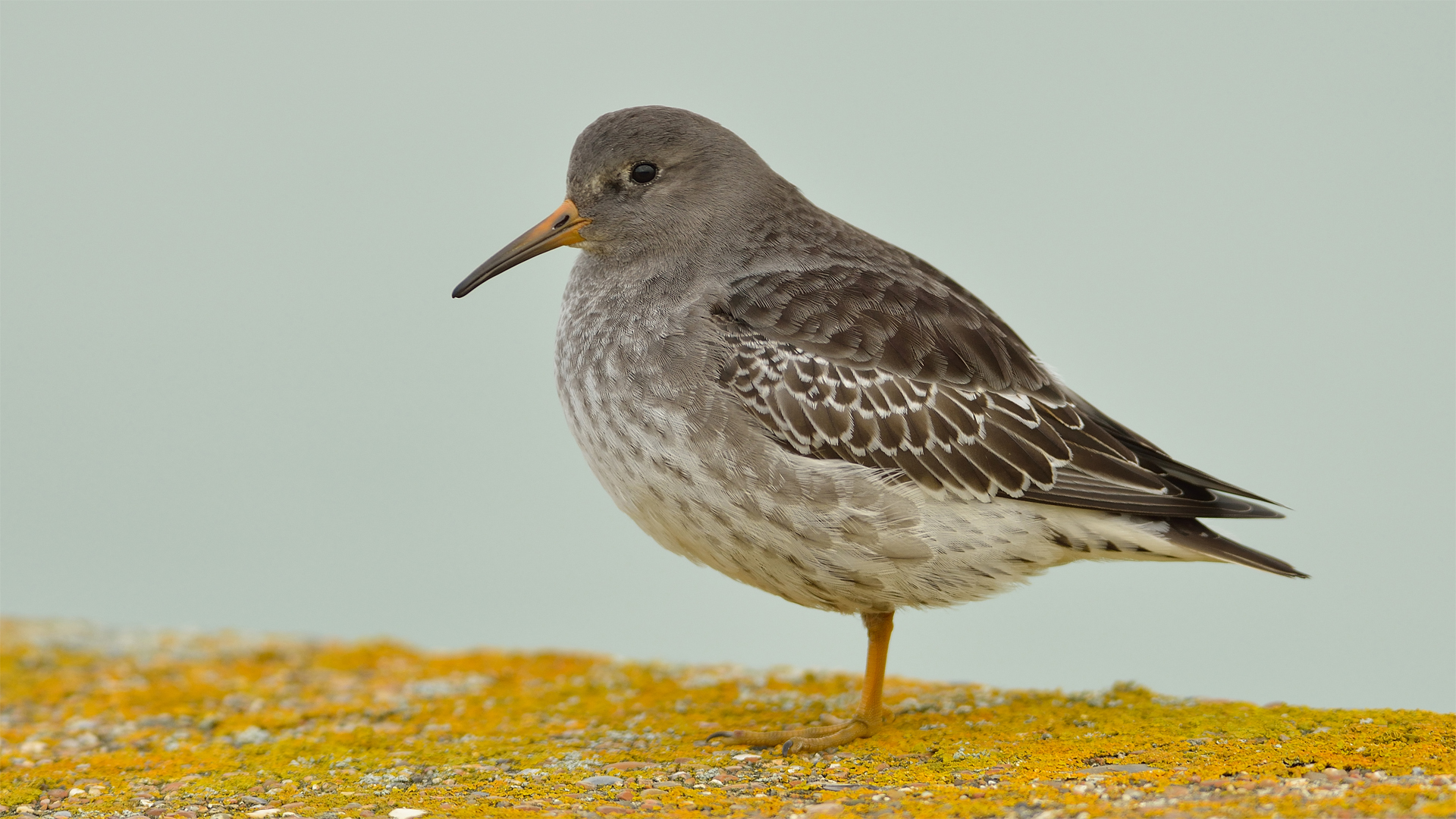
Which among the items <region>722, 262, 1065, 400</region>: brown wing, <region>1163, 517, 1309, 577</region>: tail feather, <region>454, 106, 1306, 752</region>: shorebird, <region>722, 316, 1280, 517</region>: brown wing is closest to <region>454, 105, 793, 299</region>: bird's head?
Result: <region>454, 106, 1306, 752</region>: shorebird

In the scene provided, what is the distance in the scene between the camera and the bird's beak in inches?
334

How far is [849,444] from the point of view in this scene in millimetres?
7316

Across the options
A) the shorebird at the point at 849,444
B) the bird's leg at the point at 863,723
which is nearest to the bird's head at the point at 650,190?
the shorebird at the point at 849,444

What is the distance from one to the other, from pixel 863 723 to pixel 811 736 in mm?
324

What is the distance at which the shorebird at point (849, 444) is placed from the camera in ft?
23.7

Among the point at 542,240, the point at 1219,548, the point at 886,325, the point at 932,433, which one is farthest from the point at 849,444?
the point at 542,240

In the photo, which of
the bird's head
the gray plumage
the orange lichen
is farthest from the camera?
the bird's head

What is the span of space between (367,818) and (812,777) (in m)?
2.20

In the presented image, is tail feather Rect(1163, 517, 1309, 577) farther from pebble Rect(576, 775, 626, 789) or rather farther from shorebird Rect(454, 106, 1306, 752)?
pebble Rect(576, 775, 626, 789)

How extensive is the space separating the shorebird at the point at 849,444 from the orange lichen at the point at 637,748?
82 centimetres

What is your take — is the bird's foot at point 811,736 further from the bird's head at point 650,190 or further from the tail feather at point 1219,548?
the bird's head at point 650,190

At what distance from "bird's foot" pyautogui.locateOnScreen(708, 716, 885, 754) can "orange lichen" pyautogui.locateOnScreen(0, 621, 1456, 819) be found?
0.39ft

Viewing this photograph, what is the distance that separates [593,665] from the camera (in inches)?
414

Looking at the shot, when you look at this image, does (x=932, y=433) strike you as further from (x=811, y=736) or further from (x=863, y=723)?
(x=811, y=736)
